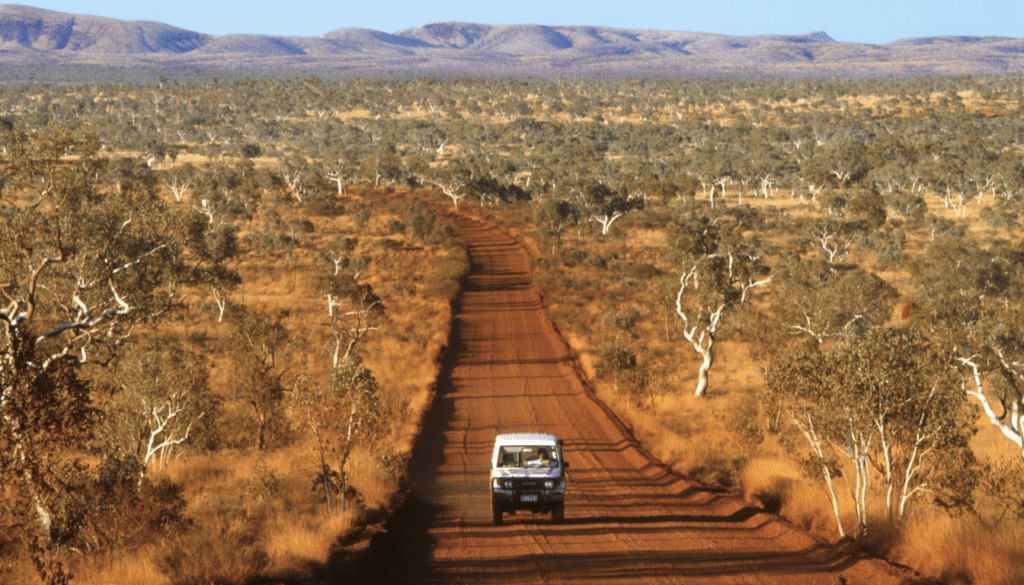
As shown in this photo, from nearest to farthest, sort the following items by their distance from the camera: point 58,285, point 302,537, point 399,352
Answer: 1. point 302,537
2. point 58,285
3. point 399,352

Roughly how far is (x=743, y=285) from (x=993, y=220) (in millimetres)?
54074

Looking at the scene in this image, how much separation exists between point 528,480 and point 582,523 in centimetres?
188

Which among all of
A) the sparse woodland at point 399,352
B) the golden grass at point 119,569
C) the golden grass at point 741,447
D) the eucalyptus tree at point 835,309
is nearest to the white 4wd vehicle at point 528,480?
the sparse woodland at point 399,352

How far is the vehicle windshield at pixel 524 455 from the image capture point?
17.6 m

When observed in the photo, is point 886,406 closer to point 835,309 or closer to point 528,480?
point 528,480

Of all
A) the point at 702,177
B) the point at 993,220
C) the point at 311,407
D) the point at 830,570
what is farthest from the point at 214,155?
the point at 830,570

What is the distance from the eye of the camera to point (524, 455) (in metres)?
17.8

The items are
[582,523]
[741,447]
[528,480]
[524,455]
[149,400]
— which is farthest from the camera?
[741,447]

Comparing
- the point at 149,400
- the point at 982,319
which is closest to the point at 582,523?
the point at 149,400

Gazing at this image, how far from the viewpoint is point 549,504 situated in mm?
17312

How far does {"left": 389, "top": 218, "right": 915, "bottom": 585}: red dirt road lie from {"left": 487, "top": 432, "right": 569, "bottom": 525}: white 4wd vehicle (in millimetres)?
526

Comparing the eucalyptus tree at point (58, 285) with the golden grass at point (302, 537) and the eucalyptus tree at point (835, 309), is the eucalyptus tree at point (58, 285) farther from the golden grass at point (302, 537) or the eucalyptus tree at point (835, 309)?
the eucalyptus tree at point (835, 309)

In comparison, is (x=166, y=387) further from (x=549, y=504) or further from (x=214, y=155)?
(x=214, y=155)

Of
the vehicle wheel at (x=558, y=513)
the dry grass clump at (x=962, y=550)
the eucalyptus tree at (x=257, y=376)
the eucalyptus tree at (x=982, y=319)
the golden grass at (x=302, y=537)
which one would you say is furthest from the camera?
the eucalyptus tree at (x=257, y=376)
